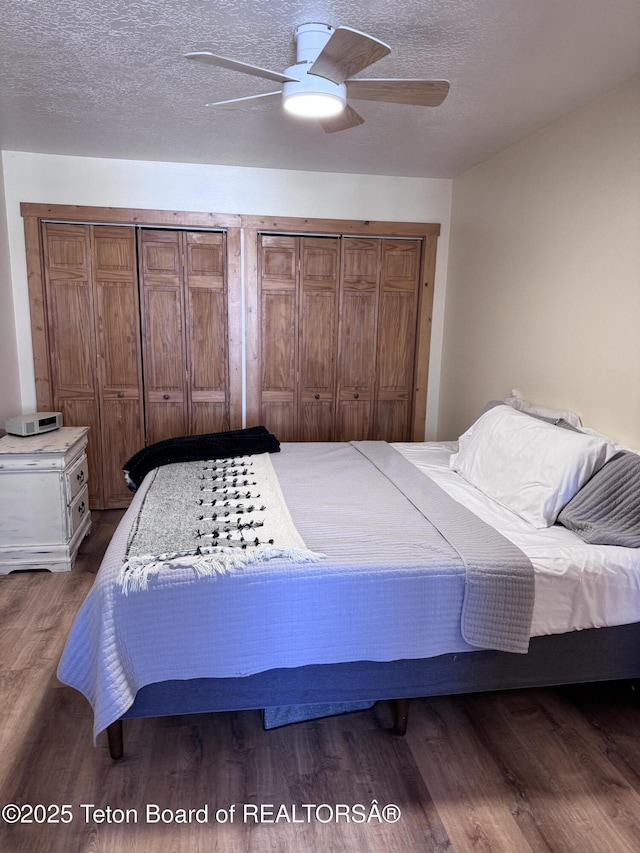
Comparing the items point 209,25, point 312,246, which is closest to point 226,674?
point 209,25

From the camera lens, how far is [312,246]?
3971mm

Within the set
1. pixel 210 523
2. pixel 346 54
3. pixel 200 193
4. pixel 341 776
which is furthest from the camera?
pixel 200 193

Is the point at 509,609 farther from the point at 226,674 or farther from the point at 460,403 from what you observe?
the point at 460,403

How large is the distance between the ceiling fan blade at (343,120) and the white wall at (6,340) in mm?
2385

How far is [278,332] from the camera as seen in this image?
4.03 m

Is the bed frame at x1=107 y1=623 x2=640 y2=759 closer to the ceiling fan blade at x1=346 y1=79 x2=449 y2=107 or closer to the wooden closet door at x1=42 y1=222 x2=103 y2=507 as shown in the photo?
the ceiling fan blade at x1=346 y1=79 x2=449 y2=107

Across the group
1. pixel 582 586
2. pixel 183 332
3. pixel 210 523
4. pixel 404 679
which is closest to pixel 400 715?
pixel 404 679

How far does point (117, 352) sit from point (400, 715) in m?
2.99

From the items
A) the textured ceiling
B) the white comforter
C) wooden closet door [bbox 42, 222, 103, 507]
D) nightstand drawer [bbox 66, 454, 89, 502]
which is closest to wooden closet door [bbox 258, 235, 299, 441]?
the textured ceiling

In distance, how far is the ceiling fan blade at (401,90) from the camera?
1.85m

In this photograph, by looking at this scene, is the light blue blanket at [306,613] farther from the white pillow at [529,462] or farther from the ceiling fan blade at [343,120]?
the ceiling fan blade at [343,120]

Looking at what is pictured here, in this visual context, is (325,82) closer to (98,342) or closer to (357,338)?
(357,338)

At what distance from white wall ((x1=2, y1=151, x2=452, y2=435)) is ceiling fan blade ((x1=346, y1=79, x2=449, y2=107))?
1.93 meters

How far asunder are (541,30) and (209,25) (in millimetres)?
1123
